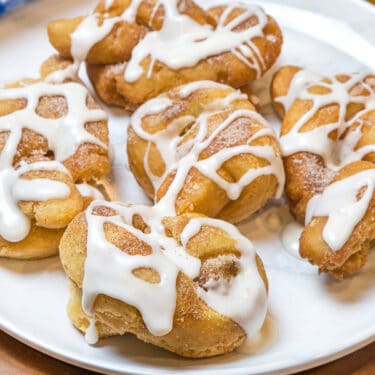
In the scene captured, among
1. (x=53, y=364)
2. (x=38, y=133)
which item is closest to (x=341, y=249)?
(x=53, y=364)

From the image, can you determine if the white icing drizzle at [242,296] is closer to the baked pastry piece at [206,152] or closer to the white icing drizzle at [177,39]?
the baked pastry piece at [206,152]

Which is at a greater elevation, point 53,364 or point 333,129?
point 333,129

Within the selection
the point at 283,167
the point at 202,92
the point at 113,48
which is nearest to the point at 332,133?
the point at 283,167

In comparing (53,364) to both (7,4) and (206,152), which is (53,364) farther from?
(7,4)

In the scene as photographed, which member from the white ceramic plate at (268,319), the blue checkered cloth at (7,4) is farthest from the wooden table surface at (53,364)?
the blue checkered cloth at (7,4)

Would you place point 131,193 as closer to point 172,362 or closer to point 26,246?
point 26,246

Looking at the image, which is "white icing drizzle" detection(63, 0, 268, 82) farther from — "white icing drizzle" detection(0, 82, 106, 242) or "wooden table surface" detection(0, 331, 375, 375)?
"wooden table surface" detection(0, 331, 375, 375)

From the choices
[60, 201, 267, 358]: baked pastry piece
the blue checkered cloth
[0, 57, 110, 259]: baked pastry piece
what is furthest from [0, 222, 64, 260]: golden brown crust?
the blue checkered cloth
